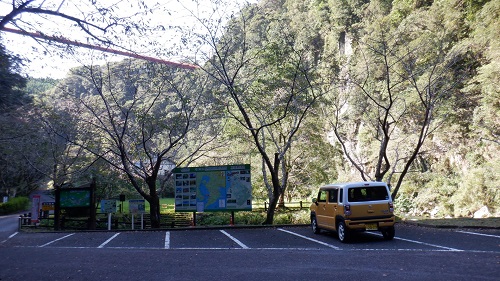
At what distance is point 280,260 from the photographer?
8.04 metres

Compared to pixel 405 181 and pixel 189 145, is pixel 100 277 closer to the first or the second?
pixel 189 145

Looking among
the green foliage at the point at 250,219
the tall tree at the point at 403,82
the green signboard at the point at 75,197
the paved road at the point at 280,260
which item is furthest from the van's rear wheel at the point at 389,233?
the green signboard at the point at 75,197

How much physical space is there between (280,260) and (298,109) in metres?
13.4

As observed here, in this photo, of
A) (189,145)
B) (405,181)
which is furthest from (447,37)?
(189,145)

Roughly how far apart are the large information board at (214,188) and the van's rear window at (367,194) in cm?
662

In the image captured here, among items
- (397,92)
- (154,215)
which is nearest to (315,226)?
(154,215)

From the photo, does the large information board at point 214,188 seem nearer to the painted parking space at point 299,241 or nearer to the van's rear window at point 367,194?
the painted parking space at point 299,241

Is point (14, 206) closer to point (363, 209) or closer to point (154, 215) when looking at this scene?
point (154, 215)

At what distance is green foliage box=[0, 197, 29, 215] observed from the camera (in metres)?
36.2

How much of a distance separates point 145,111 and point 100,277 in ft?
41.4

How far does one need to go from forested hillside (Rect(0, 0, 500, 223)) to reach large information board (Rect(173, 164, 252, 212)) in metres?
1.44

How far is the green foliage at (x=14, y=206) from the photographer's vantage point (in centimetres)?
3623

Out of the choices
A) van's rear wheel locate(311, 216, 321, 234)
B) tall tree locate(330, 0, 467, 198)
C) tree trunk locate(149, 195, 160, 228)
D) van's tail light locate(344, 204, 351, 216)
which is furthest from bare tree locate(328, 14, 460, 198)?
tree trunk locate(149, 195, 160, 228)

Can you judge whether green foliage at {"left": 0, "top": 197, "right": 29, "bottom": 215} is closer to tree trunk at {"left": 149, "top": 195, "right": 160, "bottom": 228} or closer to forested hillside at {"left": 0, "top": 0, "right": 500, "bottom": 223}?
forested hillside at {"left": 0, "top": 0, "right": 500, "bottom": 223}
